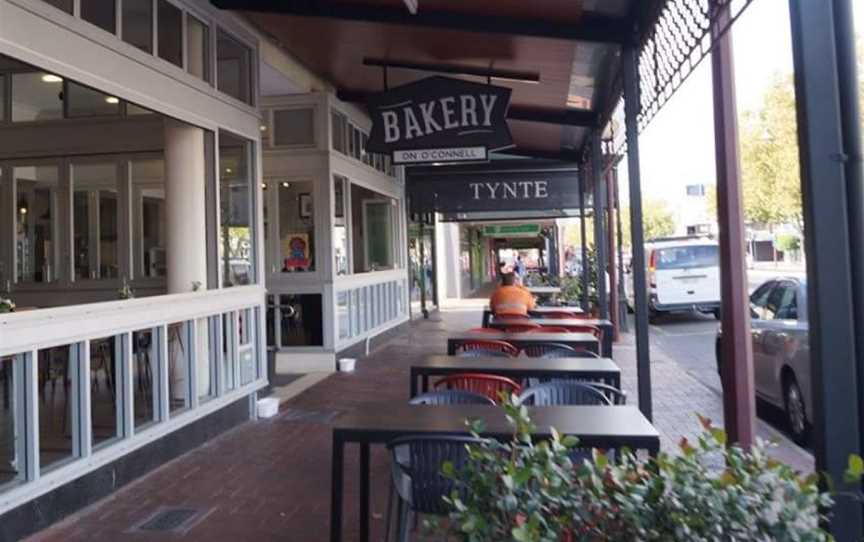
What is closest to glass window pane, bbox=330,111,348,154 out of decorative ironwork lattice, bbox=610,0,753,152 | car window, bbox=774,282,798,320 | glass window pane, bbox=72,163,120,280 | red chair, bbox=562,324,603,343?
glass window pane, bbox=72,163,120,280

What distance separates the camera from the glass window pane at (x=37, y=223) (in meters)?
7.79

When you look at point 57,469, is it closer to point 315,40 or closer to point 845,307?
point 845,307

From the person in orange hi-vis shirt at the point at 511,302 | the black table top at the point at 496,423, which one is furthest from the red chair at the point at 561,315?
the black table top at the point at 496,423

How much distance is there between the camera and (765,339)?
6332mm

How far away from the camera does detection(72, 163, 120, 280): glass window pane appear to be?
25.3 ft

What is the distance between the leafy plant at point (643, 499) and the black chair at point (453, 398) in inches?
76.2

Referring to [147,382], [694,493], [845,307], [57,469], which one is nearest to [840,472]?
[845,307]

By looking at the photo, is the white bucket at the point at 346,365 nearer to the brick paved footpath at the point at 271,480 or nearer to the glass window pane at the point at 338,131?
the brick paved footpath at the point at 271,480

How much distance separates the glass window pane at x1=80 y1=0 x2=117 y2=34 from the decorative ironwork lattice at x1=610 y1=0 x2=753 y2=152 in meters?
3.53

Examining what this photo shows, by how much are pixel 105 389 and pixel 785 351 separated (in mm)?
6311

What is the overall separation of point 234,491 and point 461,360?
5.68ft

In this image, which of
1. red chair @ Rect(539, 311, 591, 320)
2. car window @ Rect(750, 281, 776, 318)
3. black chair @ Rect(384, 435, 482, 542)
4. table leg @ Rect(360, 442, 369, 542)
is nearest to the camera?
black chair @ Rect(384, 435, 482, 542)

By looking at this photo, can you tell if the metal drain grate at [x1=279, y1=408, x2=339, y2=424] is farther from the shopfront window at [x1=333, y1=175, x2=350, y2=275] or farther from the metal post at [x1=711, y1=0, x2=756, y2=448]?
the metal post at [x1=711, y1=0, x2=756, y2=448]

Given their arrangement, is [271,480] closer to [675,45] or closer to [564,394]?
[564,394]
